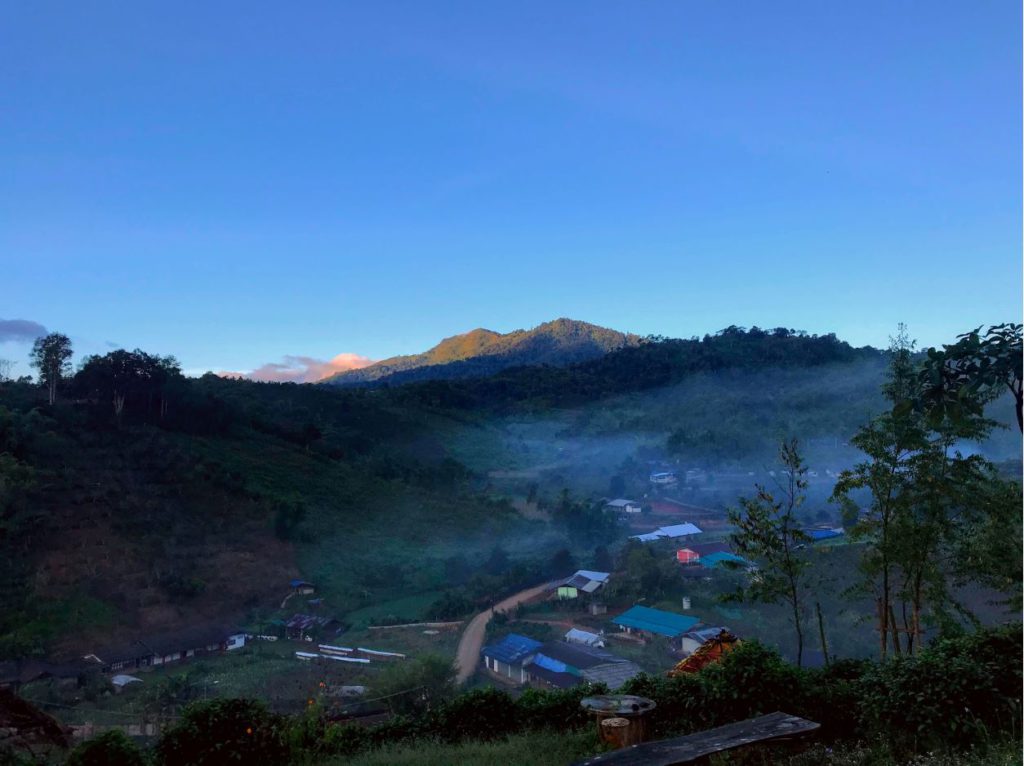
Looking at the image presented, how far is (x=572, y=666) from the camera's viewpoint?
15.6 metres

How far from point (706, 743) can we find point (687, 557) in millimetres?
24308

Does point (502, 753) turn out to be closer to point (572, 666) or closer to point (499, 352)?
point (572, 666)

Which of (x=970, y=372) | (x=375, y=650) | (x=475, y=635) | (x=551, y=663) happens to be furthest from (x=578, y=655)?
(x=970, y=372)

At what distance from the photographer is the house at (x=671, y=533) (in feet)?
98.1

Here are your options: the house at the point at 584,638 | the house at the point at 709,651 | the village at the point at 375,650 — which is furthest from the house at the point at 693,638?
the house at the point at 709,651

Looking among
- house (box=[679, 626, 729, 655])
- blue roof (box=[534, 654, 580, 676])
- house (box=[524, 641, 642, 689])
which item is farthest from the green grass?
house (box=[679, 626, 729, 655])

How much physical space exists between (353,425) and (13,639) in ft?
85.7

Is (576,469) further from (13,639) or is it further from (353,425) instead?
(13,639)

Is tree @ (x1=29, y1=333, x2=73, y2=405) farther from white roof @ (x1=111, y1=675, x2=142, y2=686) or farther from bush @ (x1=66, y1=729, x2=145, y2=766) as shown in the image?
bush @ (x1=66, y1=729, x2=145, y2=766)

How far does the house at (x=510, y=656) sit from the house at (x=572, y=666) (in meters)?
0.21

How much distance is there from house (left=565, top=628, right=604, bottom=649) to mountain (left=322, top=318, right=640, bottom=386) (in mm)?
60398

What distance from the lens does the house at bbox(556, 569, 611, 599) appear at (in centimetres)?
2350

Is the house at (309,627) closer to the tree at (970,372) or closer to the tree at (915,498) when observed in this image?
the tree at (915,498)

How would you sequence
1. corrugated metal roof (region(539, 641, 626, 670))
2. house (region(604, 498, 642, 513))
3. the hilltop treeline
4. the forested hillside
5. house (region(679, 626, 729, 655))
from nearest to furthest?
corrugated metal roof (region(539, 641, 626, 670)), house (region(679, 626, 729, 655)), the forested hillside, house (region(604, 498, 642, 513)), the hilltop treeline
